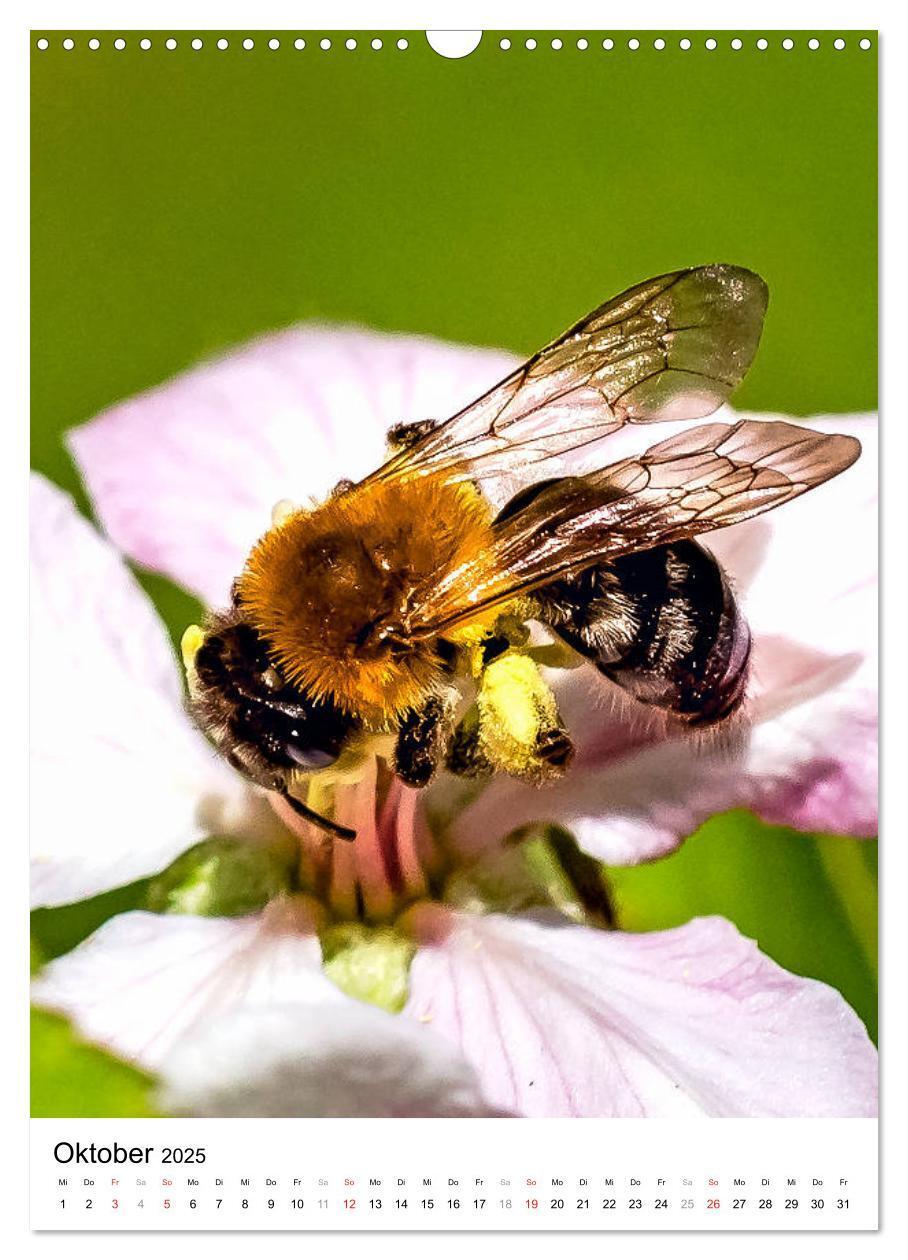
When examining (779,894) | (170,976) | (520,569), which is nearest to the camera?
(520,569)

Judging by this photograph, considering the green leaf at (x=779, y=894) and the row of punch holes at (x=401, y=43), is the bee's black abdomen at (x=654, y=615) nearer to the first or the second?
the green leaf at (x=779, y=894)

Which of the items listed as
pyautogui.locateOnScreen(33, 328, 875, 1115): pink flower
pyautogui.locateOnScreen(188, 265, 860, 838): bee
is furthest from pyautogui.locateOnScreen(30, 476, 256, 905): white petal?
pyautogui.locateOnScreen(188, 265, 860, 838): bee

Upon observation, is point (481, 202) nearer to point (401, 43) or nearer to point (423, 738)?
point (401, 43)

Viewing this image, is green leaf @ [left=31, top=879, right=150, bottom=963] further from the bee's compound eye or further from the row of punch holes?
the row of punch holes

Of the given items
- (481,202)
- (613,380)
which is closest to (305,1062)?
(613,380)

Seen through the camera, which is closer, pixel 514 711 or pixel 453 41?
pixel 514 711
